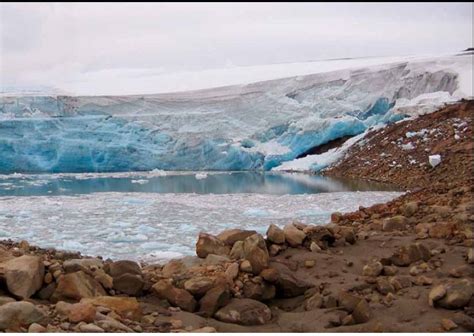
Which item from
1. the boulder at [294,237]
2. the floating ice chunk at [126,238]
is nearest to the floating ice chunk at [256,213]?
the floating ice chunk at [126,238]

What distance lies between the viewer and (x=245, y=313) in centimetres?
270

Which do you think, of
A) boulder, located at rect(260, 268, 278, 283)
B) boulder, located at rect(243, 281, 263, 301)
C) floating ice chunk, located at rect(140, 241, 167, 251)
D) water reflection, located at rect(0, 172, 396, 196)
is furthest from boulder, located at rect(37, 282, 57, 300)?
water reflection, located at rect(0, 172, 396, 196)

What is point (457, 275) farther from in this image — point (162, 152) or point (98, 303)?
point (162, 152)

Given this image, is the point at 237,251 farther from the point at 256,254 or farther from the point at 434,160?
the point at 434,160

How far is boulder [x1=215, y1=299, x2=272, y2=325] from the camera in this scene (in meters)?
2.67

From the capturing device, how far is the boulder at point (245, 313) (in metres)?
2.67

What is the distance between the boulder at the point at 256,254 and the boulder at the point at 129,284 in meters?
0.60

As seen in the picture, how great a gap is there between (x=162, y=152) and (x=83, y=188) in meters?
5.75

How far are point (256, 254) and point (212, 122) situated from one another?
14444 millimetres

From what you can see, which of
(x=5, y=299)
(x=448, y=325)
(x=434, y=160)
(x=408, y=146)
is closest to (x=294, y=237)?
(x=448, y=325)

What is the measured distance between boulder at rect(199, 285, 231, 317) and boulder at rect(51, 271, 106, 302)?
503mm

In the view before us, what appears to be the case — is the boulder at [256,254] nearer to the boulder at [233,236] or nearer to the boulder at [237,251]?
the boulder at [237,251]

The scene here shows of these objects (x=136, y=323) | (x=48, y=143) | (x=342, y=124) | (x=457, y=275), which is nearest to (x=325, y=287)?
(x=457, y=275)

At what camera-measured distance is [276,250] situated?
11.5 feet
